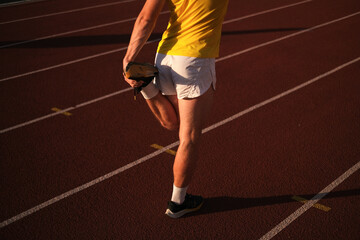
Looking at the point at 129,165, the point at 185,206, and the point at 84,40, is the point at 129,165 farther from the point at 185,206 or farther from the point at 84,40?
the point at 84,40

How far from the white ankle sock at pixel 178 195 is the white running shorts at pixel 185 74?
2.29ft

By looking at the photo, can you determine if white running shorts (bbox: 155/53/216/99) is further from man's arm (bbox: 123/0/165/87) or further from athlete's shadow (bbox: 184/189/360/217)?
athlete's shadow (bbox: 184/189/360/217)

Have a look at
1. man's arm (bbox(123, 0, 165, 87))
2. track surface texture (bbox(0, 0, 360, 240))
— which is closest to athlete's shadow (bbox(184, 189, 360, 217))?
track surface texture (bbox(0, 0, 360, 240))

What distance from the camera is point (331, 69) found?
6473mm

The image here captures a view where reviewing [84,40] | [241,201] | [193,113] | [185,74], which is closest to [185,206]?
[241,201]

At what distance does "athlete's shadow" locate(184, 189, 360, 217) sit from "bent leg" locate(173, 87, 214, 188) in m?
0.45

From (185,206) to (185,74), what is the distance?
104 centimetres

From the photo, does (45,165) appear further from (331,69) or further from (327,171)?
(331,69)

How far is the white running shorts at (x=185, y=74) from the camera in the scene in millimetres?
2844

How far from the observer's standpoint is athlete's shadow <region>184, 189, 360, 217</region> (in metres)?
3.40

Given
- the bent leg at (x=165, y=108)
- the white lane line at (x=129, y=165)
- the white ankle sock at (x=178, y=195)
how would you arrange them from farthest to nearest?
1. the white lane line at (x=129, y=165)
2. the white ankle sock at (x=178, y=195)
3. the bent leg at (x=165, y=108)

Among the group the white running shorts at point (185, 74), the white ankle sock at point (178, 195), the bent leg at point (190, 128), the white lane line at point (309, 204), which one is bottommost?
the white lane line at point (309, 204)

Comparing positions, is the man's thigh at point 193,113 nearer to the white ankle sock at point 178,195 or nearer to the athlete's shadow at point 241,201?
the white ankle sock at point 178,195

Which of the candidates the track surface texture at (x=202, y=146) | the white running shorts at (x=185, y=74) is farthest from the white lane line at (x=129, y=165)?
the white running shorts at (x=185, y=74)
